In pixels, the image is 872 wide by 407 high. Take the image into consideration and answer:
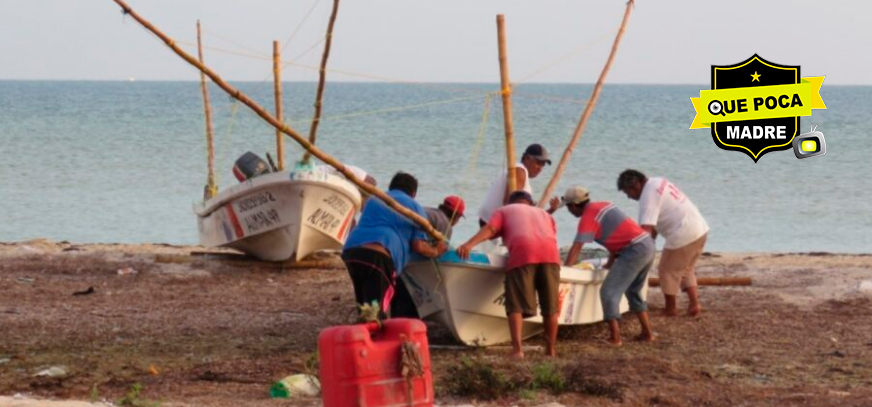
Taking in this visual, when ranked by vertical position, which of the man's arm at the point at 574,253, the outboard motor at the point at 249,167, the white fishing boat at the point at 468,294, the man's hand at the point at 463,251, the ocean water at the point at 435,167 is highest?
the outboard motor at the point at 249,167

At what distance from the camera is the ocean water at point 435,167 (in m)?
23.9

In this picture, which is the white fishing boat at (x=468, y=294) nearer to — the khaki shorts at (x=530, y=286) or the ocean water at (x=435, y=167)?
the khaki shorts at (x=530, y=286)

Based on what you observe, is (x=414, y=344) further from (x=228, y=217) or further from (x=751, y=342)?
(x=228, y=217)

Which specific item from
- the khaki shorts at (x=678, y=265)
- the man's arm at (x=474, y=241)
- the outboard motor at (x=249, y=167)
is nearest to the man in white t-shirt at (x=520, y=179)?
the man's arm at (x=474, y=241)

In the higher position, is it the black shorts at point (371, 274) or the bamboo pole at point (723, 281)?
the black shorts at point (371, 274)

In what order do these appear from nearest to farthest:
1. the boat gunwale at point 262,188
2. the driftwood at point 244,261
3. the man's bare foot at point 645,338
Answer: the man's bare foot at point 645,338 < the boat gunwale at point 262,188 < the driftwood at point 244,261

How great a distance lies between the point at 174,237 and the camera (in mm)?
23250

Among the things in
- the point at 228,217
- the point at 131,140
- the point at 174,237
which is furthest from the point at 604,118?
the point at 228,217

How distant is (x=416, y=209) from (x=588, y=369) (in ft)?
5.44

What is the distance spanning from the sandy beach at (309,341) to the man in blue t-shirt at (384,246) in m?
0.63

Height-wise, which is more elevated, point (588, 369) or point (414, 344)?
point (414, 344)

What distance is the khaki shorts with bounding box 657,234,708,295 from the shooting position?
12.7 m

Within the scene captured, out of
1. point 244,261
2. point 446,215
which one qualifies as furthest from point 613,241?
point 244,261

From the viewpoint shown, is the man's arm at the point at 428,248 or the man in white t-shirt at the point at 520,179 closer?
the man's arm at the point at 428,248
